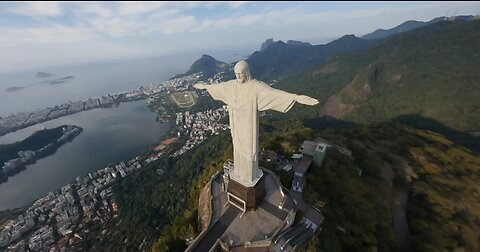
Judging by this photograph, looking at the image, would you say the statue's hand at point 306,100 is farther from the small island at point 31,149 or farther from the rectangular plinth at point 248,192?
the small island at point 31,149

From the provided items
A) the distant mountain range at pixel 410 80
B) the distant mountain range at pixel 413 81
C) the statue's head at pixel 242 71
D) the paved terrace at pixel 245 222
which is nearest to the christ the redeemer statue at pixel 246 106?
the statue's head at pixel 242 71

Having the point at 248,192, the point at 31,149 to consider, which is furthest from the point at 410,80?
the point at 31,149

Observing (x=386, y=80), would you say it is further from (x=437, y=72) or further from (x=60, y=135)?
(x=60, y=135)

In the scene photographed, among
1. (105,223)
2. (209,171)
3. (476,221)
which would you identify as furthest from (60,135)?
(476,221)

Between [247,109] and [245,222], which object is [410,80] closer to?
[245,222]

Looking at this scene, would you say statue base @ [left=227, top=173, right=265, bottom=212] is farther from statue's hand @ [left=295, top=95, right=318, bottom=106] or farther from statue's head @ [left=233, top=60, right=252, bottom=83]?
statue's hand @ [left=295, top=95, right=318, bottom=106]

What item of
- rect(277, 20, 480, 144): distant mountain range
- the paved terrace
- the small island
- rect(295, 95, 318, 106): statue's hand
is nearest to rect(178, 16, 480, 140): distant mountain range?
rect(277, 20, 480, 144): distant mountain range
